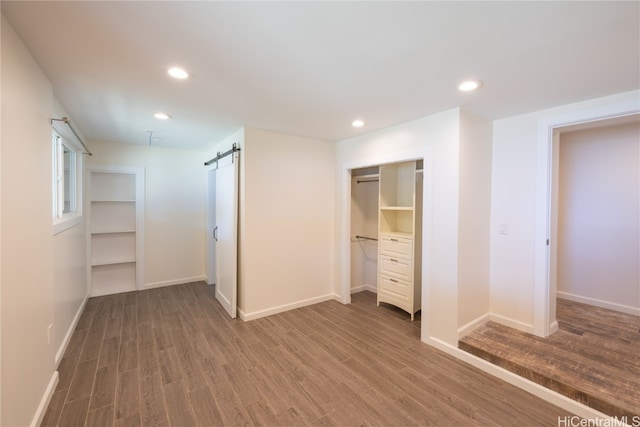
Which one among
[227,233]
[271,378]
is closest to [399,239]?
[271,378]

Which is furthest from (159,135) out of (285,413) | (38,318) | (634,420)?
(634,420)

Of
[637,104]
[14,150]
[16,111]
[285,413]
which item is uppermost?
[637,104]

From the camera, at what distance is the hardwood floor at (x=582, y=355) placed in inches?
74.2

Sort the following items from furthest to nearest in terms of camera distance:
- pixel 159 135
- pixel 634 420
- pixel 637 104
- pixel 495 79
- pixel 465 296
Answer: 1. pixel 159 135
2. pixel 465 296
3. pixel 637 104
4. pixel 495 79
5. pixel 634 420

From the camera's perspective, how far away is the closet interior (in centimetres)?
341

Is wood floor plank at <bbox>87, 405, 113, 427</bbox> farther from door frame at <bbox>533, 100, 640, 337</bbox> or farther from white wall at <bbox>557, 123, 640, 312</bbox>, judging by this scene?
white wall at <bbox>557, 123, 640, 312</bbox>

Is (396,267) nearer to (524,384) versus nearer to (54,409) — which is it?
(524,384)

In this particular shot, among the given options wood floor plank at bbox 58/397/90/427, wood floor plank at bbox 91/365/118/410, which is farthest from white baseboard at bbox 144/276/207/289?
wood floor plank at bbox 58/397/90/427

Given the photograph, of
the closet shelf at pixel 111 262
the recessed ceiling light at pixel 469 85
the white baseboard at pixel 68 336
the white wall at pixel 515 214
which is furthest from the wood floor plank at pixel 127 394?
the white wall at pixel 515 214

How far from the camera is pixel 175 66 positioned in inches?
72.7

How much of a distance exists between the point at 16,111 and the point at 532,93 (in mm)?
3627

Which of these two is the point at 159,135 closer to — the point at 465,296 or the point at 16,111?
the point at 16,111

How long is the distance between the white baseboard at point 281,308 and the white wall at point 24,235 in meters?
1.74

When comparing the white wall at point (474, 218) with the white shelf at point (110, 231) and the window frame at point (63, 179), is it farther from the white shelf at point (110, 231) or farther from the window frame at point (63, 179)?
the white shelf at point (110, 231)
